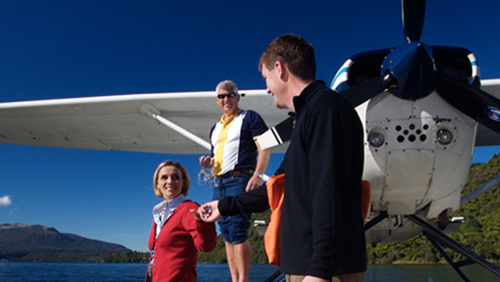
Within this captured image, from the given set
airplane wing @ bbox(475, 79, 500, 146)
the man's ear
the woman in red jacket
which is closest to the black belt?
the woman in red jacket

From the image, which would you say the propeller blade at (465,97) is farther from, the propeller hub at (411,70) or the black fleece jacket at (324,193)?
the black fleece jacket at (324,193)

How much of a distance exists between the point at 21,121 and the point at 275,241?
580 cm

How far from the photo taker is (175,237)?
1.98 metres

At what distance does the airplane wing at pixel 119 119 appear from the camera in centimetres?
504

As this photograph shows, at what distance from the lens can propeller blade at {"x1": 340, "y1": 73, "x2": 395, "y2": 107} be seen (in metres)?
2.84

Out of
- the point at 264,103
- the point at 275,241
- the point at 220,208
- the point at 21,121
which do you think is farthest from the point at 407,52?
the point at 21,121

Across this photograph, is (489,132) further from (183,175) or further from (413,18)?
(183,175)

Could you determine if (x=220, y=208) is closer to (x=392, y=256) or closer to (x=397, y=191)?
(x=397, y=191)

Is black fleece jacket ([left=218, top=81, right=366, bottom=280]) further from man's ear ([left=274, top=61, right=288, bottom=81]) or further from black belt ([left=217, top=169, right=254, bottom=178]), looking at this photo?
black belt ([left=217, top=169, right=254, bottom=178])

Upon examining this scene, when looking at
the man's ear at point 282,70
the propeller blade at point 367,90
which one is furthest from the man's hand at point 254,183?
the man's ear at point 282,70

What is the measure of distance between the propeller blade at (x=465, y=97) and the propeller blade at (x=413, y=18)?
0.37m

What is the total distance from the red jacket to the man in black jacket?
88cm

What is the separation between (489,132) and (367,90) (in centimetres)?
344

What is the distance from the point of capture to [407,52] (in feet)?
8.77
